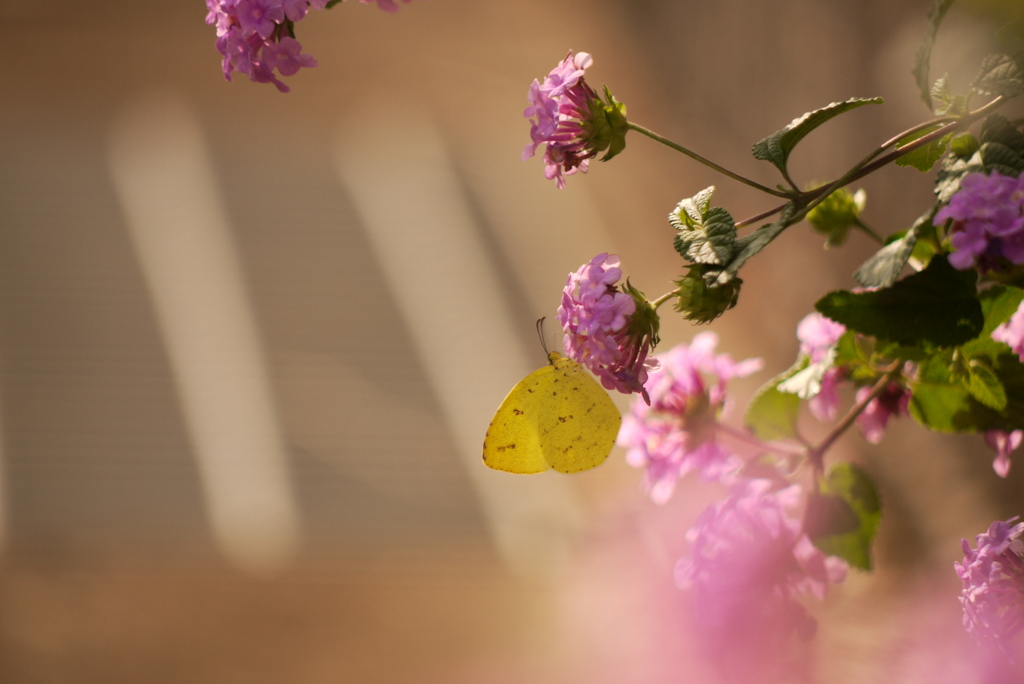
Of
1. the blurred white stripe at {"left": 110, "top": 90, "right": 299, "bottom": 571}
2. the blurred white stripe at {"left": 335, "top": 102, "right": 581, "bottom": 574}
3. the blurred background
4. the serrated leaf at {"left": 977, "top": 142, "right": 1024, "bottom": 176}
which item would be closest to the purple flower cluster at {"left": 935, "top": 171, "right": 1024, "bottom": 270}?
the serrated leaf at {"left": 977, "top": 142, "right": 1024, "bottom": 176}

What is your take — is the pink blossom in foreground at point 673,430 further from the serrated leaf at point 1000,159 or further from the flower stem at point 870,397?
the serrated leaf at point 1000,159

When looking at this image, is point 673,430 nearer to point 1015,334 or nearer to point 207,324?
point 1015,334

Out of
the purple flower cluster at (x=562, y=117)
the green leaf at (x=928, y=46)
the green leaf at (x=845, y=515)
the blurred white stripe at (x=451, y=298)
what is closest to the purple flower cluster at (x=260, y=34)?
the purple flower cluster at (x=562, y=117)

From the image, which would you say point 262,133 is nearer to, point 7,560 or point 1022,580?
point 7,560

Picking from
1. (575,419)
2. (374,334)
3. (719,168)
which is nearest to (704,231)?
(719,168)

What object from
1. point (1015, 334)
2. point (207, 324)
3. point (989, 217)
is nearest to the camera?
point (989, 217)

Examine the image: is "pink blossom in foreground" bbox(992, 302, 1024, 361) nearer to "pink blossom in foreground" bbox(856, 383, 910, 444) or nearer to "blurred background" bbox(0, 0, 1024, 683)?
"pink blossom in foreground" bbox(856, 383, 910, 444)

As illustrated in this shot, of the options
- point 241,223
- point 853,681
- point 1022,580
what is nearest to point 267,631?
point 853,681
